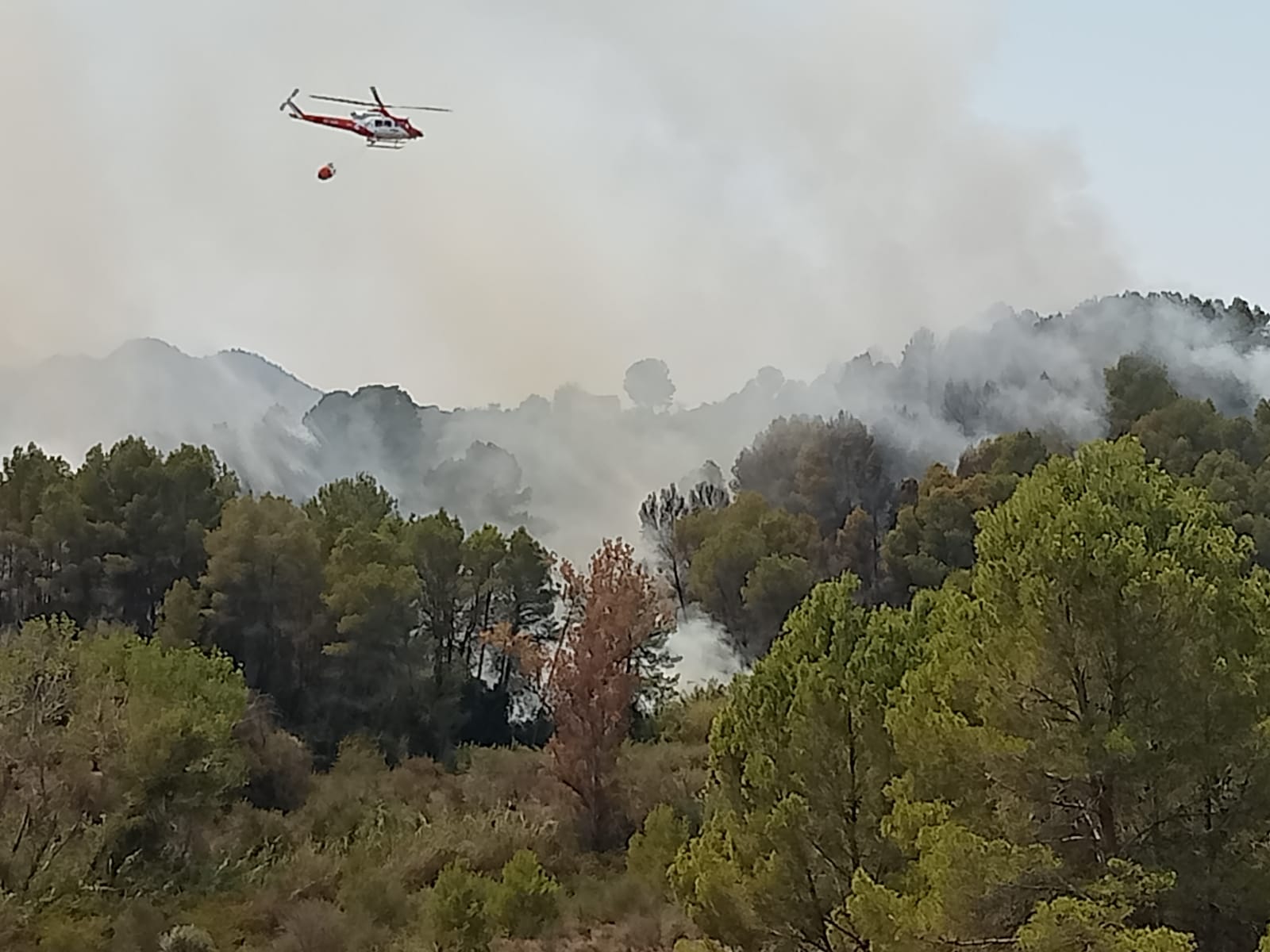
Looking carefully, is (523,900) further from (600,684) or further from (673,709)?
(673,709)

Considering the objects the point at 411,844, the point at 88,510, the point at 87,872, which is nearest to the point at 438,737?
A: the point at 411,844

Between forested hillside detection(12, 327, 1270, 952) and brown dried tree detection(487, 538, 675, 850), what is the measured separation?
0.06 meters

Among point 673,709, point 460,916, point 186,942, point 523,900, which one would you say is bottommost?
point 186,942

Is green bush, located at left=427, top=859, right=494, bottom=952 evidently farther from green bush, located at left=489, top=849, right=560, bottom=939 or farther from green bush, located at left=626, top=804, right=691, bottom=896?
green bush, located at left=626, top=804, right=691, bottom=896

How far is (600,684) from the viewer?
19.7m

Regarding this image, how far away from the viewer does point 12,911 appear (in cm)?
1388

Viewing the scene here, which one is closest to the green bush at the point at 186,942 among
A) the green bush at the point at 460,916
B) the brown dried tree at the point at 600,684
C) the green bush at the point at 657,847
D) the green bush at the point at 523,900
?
the green bush at the point at 460,916

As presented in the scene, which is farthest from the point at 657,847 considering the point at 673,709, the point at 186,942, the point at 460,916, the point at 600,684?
the point at 673,709

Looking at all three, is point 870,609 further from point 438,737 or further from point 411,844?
point 438,737

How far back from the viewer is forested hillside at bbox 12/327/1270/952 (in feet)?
22.7

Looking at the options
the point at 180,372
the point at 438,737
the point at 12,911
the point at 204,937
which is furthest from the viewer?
the point at 180,372

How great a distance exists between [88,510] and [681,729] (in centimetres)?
1361

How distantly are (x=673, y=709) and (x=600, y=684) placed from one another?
20.2 ft

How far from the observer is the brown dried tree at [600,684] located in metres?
19.7
